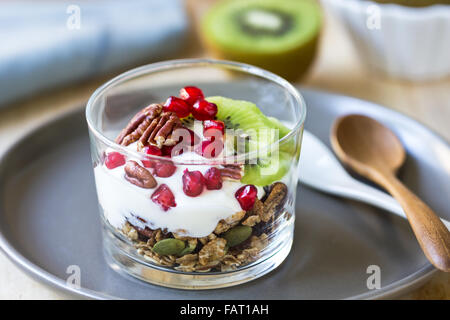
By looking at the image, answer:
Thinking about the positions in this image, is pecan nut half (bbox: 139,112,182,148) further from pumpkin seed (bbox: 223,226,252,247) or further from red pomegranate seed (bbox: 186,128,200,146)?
pumpkin seed (bbox: 223,226,252,247)

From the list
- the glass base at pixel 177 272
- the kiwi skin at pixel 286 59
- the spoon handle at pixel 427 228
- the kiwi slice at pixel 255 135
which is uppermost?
the kiwi slice at pixel 255 135

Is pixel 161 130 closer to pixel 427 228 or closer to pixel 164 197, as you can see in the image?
pixel 164 197

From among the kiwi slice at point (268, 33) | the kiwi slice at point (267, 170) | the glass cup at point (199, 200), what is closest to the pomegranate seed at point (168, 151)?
the glass cup at point (199, 200)

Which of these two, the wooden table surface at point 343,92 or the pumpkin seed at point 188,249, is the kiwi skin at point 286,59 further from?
the pumpkin seed at point 188,249

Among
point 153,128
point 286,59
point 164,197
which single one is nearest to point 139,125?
point 153,128

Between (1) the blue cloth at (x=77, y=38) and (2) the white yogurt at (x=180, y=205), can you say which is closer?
(2) the white yogurt at (x=180, y=205)

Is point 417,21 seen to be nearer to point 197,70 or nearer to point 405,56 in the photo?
point 405,56

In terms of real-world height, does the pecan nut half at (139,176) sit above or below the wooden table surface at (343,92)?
above
